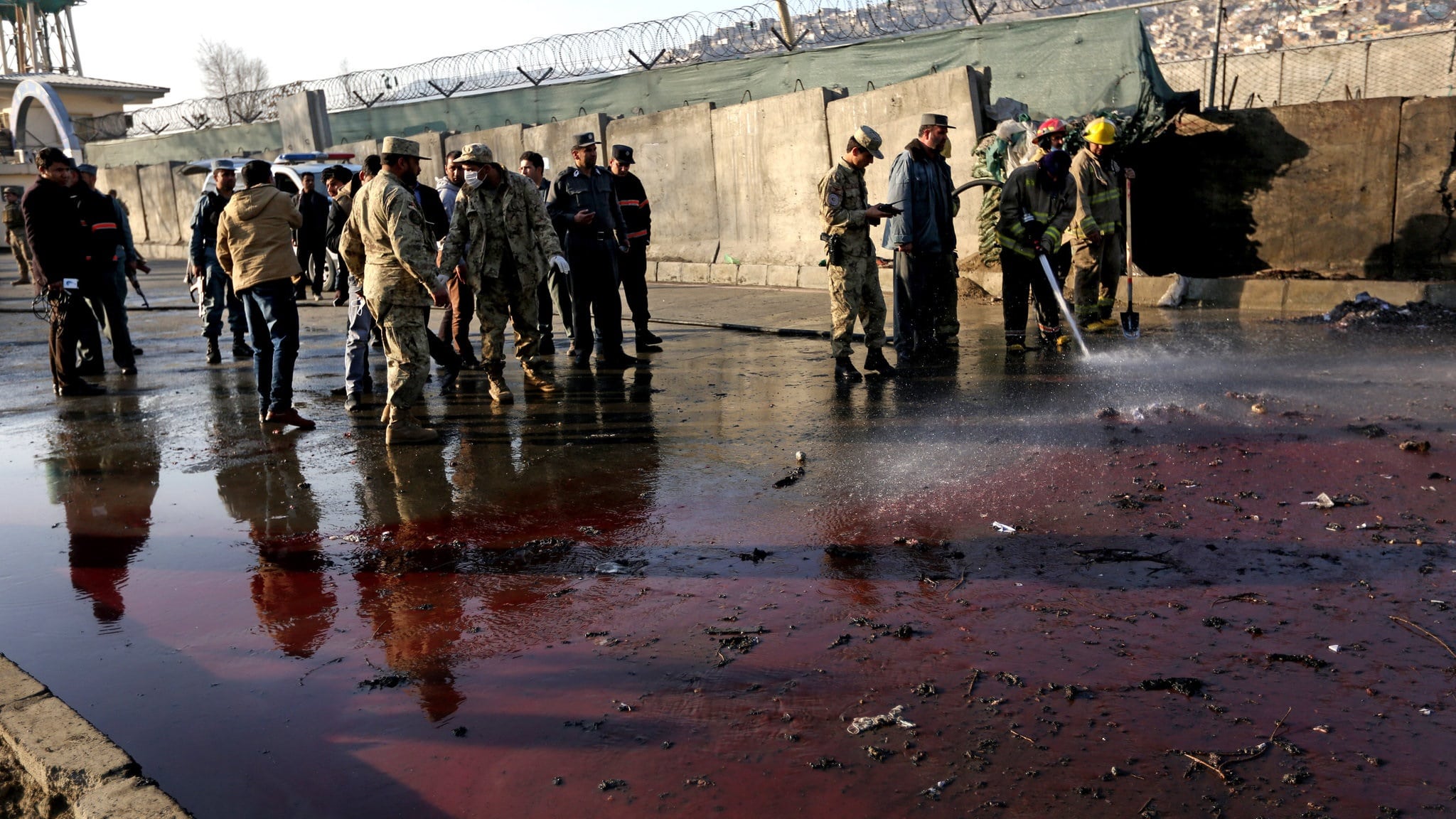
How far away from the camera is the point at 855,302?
339 inches

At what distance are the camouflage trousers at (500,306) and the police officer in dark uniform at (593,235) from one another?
49.4 inches

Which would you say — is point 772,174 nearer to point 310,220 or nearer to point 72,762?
point 310,220

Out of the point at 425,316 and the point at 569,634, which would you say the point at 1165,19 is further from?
the point at 569,634

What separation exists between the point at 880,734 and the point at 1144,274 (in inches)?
429

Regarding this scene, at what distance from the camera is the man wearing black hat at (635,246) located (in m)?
10.5

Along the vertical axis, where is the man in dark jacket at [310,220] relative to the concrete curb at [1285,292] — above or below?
above

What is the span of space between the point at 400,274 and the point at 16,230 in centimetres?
1663

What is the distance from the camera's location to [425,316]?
7410 mm

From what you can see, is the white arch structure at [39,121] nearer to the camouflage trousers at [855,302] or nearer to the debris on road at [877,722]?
the camouflage trousers at [855,302]

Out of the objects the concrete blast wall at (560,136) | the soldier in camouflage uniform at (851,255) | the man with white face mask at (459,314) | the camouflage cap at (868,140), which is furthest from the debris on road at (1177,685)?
the concrete blast wall at (560,136)

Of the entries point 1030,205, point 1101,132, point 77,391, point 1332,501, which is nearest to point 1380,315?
point 1101,132

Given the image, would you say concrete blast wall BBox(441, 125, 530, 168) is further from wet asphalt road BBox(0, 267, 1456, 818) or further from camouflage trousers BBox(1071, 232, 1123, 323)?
wet asphalt road BBox(0, 267, 1456, 818)

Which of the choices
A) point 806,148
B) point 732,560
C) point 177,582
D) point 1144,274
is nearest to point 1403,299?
point 1144,274

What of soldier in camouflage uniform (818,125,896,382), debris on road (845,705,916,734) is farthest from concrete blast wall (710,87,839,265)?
debris on road (845,705,916,734)
